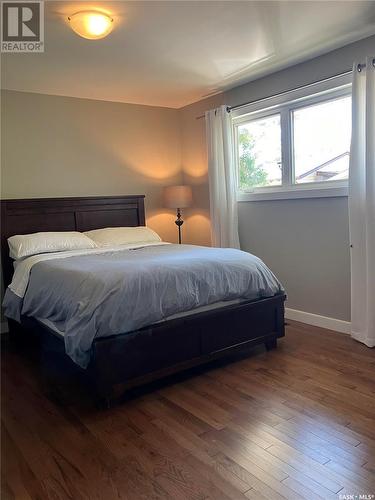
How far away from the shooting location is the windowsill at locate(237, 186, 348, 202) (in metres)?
3.40

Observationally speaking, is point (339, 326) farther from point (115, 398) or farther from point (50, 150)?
point (50, 150)

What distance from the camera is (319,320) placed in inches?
145

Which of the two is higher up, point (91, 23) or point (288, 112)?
point (91, 23)

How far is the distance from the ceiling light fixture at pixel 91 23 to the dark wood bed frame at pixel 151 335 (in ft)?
6.10

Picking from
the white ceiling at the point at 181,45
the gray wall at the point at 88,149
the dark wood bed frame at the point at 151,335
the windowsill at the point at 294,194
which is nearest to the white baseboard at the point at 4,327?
the dark wood bed frame at the point at 151,335

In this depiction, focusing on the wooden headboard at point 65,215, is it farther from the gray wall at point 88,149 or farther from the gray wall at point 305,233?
the gray wall at point 305,233

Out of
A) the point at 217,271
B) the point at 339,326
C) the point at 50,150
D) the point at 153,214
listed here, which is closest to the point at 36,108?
the point at 50,150

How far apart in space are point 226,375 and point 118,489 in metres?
1.20

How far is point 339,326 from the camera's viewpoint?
351 centimetres

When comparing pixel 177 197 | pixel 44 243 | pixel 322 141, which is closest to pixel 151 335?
pixel 44 243

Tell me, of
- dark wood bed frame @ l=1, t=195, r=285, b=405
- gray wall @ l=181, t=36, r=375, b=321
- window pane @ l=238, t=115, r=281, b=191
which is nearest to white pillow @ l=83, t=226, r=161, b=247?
dark wood bed frame @ l=1, t=195, r=285, b=405

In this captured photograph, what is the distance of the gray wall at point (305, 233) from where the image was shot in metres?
3.41

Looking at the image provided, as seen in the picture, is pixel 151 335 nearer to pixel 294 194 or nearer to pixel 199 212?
pixel 294 194

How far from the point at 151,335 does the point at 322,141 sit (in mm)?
2326
